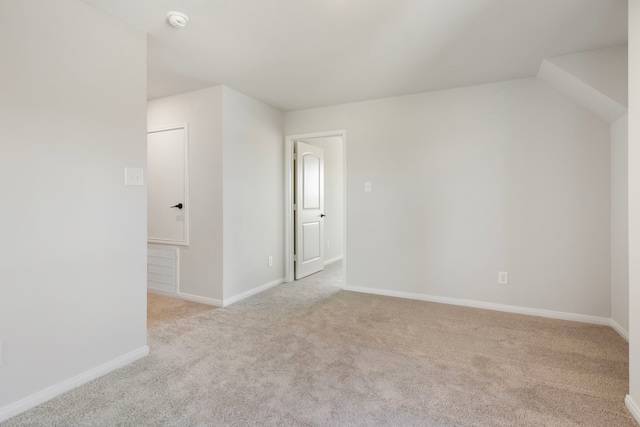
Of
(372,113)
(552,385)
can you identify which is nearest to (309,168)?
(372,113)

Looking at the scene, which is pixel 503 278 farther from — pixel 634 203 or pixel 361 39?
pixel 361 39

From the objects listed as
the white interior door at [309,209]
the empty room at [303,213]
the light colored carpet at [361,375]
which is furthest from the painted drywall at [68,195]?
the white interior door at [309,209]

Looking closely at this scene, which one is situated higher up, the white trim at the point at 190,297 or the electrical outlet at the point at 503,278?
the electrical outlet at the point at 503,278

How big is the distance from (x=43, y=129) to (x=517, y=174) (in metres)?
3.74

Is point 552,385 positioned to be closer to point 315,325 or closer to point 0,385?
point 315,325

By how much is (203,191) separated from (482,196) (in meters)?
2.94

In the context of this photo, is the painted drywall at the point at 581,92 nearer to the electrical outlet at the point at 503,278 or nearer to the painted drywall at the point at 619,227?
the painted drywall at the point at 619,227

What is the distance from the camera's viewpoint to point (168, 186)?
364 cm

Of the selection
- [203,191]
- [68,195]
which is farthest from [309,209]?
[68,195]

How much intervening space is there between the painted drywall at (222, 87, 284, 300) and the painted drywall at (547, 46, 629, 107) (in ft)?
9.92

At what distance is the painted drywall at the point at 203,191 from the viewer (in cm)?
332

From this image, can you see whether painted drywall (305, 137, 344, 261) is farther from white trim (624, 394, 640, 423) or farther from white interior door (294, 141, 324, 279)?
white trim (624, 394, 640, 423)

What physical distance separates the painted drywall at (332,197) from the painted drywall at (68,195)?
11.1 ft

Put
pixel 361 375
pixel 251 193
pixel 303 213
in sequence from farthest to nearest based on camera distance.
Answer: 1. pixel 303 213
2. pixel 251 193
3. pixel 361 375
